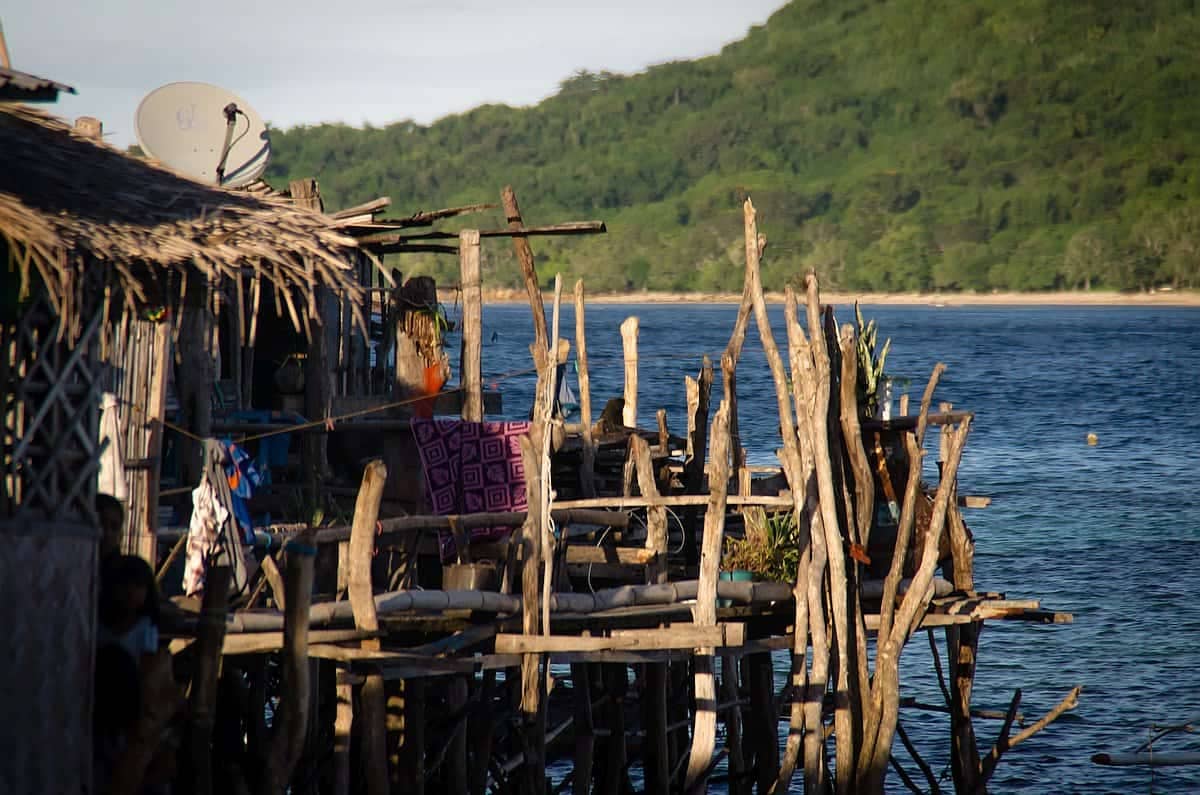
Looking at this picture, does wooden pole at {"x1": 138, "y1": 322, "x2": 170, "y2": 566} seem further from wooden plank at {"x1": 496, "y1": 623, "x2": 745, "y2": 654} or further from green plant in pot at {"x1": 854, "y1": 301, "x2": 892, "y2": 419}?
green plant in pot at {"x1": 854, "y1": 301, "x2": 892, "y2": 419}

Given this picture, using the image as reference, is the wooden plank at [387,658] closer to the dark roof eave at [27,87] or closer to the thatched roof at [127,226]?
the thatched roof at [127,226]

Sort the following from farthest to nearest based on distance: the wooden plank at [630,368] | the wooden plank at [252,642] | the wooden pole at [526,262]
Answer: the wooden plank at [630,368]
the wooden pole at [526,262]
the wooden plank at [252,642]

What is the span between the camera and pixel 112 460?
1094cm

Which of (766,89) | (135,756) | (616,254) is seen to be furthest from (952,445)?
(766,89)

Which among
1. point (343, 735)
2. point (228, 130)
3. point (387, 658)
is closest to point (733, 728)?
point (343, 735)

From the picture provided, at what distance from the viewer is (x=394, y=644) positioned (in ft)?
40.4

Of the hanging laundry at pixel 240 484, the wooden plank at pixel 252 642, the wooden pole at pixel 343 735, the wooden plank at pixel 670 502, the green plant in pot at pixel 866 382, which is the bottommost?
the wooden pole at pixel 343 735

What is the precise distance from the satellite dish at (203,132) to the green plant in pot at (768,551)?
228 inches

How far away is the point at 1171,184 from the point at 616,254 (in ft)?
166

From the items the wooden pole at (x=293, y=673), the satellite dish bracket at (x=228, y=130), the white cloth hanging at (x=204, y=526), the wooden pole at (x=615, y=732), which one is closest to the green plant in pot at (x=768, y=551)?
the wooden pole at (x=615, y=732)

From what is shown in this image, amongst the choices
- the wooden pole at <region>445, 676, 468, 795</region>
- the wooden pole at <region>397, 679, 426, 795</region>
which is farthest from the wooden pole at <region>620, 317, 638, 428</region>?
the wooden pole at <region>397, 679, 426, 795</region>

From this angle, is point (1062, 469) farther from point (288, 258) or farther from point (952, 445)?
point (288, 258)

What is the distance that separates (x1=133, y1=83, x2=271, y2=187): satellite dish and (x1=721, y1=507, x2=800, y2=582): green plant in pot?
5.79 meters

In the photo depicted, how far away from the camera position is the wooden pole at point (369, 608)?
10.5 metres
